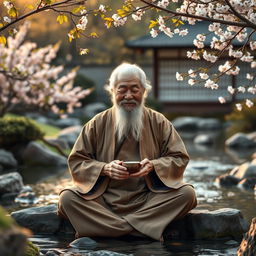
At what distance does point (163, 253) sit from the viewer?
6531 mm

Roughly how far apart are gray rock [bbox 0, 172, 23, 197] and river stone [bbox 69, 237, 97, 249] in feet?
12.6

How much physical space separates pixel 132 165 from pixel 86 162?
24.6 inches

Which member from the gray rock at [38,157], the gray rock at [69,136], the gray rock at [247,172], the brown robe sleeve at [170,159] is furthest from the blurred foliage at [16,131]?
the brown robe sleeve at [170,159]

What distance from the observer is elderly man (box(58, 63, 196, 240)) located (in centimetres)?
718

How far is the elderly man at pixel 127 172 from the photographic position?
718cm

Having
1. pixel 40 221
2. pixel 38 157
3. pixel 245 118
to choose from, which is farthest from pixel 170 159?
pixel 245 118

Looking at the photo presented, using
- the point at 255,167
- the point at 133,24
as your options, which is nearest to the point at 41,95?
the point at 255,167

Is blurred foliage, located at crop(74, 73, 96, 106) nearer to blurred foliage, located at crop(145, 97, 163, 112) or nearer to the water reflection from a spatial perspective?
blurred foliage, located at crop(145, 97, 163, 112)

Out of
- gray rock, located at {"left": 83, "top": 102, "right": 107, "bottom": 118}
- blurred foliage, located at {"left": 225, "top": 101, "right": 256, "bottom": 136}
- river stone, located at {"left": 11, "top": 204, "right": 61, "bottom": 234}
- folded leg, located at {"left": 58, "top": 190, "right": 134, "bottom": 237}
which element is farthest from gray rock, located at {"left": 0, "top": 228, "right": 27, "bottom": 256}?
gray rock, located at {"left": 83, "top": 102, "right": 107, "bottom": 118}

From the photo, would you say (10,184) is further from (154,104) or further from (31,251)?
(154,104)

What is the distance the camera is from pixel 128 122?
24.4 feet

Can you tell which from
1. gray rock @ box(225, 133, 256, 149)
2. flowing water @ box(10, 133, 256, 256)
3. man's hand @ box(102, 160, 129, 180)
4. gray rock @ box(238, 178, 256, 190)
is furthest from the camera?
gray rock @ box(225, 133, 256, 149)

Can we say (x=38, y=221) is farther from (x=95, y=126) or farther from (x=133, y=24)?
Result: (x=133, y=24)

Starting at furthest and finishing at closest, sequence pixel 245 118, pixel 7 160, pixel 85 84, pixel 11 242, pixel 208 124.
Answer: pixel 85 84, pixel 208 124, pixel 245 118, pixel 7 160, pixel 11 242
